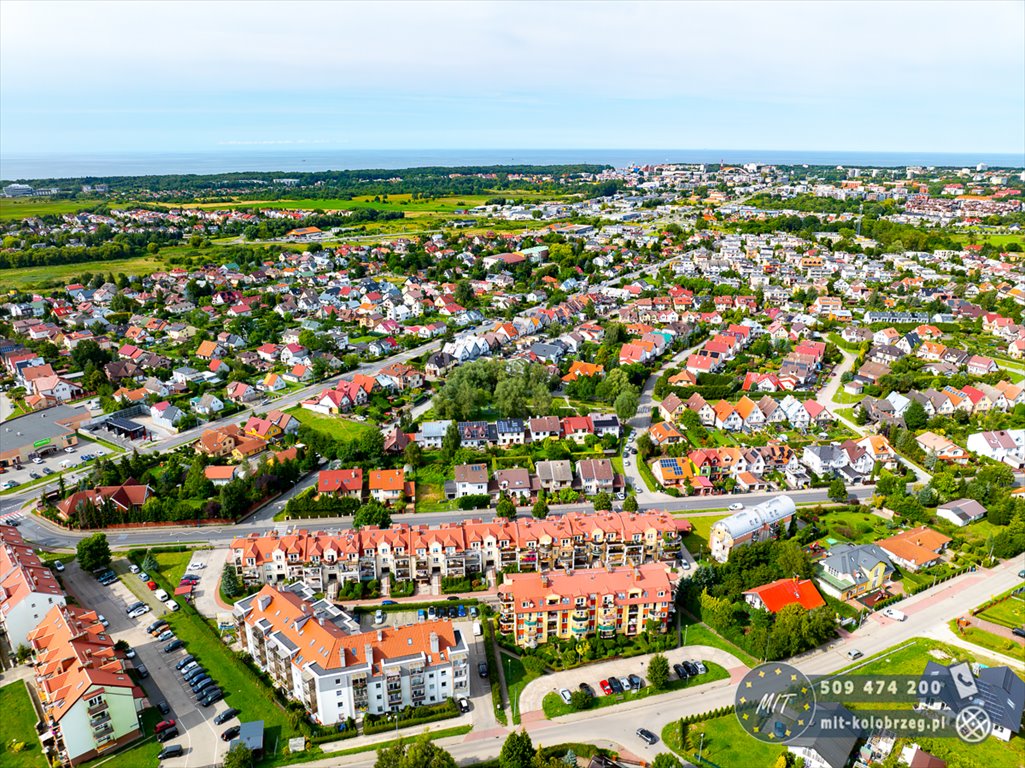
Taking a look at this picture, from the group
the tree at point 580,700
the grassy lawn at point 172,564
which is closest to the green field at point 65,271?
the grassy lawn at point 172,564

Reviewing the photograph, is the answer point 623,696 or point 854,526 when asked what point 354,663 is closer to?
point 623,696

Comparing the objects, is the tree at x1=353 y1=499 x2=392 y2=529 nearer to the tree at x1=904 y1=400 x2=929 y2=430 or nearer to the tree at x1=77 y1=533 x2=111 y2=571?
the tree at x1=77 y1=533 x2=111 y2=571

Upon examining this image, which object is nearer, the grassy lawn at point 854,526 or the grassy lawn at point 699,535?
the grassy lawn at point 699,535

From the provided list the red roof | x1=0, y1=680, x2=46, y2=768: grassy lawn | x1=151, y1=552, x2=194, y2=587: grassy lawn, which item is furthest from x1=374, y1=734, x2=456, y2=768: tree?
x1=151, y1=552, x2=194, y2=587: grassy lawn

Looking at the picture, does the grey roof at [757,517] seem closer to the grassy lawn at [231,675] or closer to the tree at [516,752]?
the tree at [516,752]

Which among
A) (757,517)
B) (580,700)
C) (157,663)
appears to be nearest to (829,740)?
(580,700)
